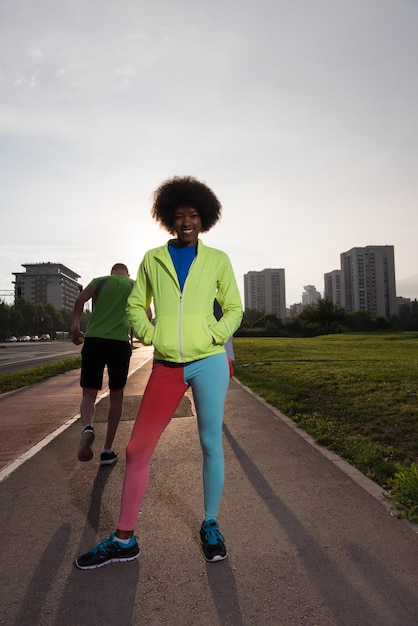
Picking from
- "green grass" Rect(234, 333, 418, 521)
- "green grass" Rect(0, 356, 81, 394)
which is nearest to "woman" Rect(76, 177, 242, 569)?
"green grass" Rect(234, 333, 418, 521)

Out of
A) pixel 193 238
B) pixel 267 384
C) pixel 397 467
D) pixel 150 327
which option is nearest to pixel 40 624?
pixel 150 327

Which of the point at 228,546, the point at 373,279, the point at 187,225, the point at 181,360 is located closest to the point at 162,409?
the point at 181,360

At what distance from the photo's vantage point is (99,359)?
4.70 meters

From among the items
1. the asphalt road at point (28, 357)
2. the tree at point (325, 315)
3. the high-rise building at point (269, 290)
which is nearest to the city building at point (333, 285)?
the high-rise building at point (269, 290)

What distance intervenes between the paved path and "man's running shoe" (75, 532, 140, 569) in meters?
0.04

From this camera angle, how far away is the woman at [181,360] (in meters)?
2.86

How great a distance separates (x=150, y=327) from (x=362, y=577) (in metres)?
1.81

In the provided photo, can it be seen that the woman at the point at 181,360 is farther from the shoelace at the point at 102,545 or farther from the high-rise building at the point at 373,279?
the high-rise building at the point at 373,279

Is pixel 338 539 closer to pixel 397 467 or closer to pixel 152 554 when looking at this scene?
pixel 152 554

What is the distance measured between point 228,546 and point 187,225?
2.04 meters

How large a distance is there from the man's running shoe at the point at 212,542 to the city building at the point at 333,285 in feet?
564

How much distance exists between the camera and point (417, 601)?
2439 millimetres

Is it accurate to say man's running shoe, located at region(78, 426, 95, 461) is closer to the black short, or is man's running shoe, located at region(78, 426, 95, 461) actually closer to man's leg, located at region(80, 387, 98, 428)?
man's leg, located at region(80, 387, 98, 428)

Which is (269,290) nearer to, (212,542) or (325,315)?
Answer: (325,315)
